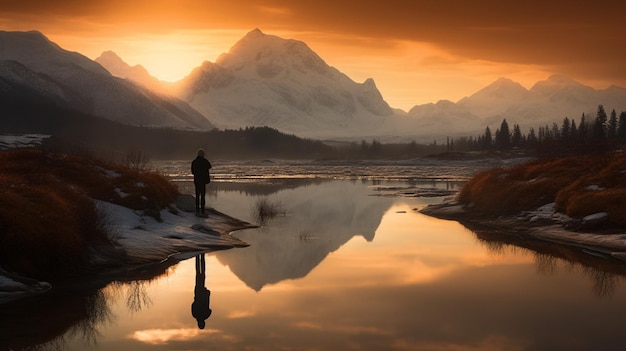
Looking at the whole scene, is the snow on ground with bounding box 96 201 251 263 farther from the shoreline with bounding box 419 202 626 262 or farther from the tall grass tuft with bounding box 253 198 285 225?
the shoreline with bounding box 419 202 626 262

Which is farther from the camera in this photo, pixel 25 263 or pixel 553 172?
pixel 553 172

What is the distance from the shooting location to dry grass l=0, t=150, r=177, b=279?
2052cm

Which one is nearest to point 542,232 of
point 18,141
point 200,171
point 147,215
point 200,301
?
point 200,171

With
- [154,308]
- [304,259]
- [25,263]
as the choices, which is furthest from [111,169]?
[154,308]

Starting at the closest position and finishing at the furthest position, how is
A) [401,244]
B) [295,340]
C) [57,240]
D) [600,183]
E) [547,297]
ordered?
[295,340] → [547,297] → [57,240] → [401,244] → [600,183]

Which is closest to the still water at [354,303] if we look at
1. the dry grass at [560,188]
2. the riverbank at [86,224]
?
the riverbank at [86,224]

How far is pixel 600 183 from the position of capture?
35.9 m

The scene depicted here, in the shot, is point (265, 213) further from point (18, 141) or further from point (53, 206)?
point (18, 141)

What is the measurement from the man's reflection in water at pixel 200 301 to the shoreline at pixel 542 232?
13166mm

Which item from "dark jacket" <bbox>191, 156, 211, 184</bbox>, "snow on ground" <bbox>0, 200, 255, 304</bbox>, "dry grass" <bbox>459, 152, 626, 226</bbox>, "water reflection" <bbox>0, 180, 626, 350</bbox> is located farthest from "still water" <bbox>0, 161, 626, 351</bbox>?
"dark jacket" <bbox>191, 156, 211, 184</bbox>

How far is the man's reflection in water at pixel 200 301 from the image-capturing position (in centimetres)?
1747

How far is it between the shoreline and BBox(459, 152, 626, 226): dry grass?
79cm

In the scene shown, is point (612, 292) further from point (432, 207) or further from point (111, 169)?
point (432, 207)

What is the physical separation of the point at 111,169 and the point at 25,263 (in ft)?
53.6
